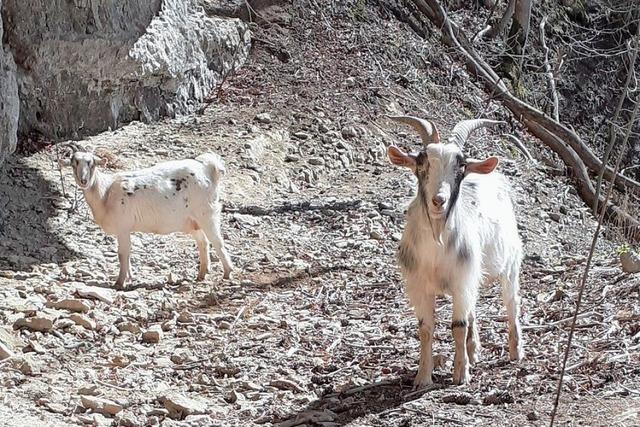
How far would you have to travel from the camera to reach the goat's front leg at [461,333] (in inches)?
269

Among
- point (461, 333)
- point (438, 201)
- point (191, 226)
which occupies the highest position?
point (438, 201)

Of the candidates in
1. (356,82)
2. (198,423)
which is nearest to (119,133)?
(356,82)

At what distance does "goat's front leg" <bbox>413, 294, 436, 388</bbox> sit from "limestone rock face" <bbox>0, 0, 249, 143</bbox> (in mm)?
5542

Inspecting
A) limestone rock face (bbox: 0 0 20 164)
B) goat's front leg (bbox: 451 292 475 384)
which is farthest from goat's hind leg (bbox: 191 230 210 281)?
goat's front leg (bbox: 451 292 475 384)

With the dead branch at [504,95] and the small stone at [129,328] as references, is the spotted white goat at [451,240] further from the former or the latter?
the dead branch at [504,95]

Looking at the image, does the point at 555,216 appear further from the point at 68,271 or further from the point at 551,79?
the point at 68,271

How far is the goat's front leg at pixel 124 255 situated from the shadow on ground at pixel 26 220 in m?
0.64

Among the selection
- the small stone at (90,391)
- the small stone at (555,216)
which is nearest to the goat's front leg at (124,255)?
the small stone at (90,391)

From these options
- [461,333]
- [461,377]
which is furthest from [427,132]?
[461,377]

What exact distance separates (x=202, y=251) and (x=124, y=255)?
0.81m

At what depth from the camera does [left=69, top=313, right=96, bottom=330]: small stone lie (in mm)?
8141

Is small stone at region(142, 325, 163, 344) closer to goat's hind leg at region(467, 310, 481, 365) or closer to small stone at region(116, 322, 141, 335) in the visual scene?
small stone at region(116, 322, 141, 335)

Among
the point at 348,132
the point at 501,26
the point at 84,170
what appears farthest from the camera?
the point at 501,26

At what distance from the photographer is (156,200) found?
9.49 meters
